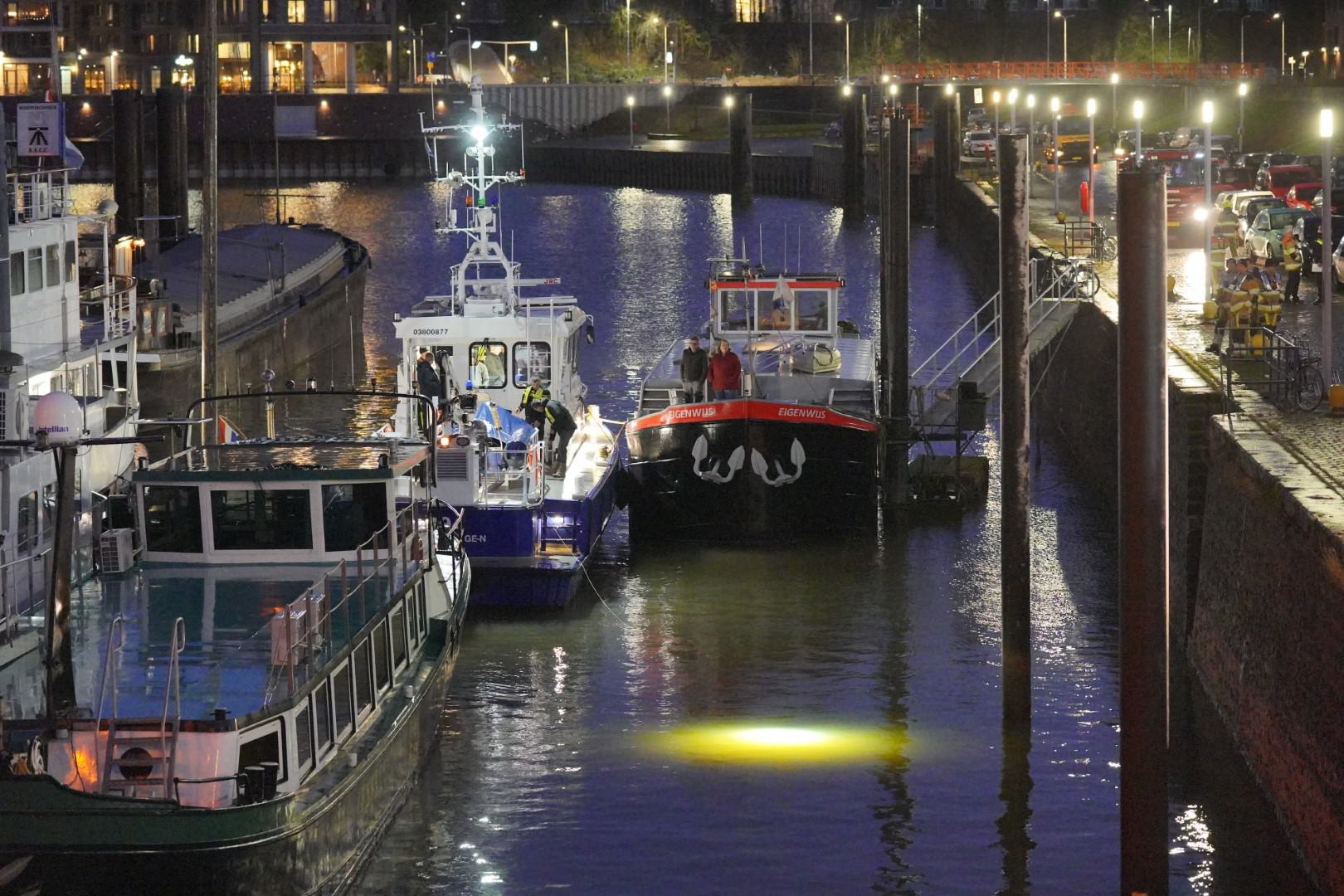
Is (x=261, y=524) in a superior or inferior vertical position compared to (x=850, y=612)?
superior

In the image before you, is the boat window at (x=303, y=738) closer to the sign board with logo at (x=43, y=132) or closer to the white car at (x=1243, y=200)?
the sign board with logo at (x=43, y=132)

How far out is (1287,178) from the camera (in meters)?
64.8

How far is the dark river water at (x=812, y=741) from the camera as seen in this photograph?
18484 millimetres

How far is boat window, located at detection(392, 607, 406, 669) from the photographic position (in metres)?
19.7

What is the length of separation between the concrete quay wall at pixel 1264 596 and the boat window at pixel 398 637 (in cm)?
679

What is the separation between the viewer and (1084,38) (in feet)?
511

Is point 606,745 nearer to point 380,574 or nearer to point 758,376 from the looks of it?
point 380,574

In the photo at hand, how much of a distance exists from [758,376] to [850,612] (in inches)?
240

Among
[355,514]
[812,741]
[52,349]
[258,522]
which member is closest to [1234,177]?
[52,349]

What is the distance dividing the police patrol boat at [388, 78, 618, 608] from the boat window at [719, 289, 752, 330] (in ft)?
→ 8.04

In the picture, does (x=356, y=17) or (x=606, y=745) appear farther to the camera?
(x=356, y=17)

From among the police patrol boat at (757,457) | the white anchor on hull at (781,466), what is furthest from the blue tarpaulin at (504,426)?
the white anchor on hull at (781,466)

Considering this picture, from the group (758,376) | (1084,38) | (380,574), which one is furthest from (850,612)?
(1084,38)

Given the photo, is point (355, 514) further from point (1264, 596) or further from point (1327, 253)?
point (1327, 253)
